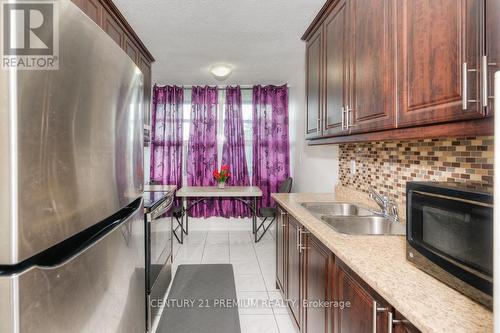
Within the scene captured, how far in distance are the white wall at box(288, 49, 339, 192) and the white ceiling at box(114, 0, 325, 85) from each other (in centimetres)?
41

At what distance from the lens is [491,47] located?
0.82 meters

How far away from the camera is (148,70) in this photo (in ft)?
10.6

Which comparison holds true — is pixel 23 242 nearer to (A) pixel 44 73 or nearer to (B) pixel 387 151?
(A) pixel 44 73

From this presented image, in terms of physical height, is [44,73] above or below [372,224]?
above

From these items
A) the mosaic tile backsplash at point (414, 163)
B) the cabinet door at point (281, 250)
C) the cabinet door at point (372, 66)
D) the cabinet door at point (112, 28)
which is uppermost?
the cabinet door at point (112, 28)

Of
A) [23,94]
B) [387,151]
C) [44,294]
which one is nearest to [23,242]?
[44,294]

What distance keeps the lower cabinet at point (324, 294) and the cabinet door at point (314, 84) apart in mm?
734

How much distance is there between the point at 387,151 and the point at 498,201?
161 cm

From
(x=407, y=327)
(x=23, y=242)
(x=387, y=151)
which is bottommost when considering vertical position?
(x=407, y=327)

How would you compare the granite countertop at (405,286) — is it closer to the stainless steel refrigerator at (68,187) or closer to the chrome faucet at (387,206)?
the chrome faucet at (387,206)

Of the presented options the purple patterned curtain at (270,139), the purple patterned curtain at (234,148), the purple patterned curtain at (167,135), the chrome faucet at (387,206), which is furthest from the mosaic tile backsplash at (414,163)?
the purple patterned curtain at (167,135)

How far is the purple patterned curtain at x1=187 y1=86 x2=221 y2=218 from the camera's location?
15.9 ft

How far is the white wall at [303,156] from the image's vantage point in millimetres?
3107

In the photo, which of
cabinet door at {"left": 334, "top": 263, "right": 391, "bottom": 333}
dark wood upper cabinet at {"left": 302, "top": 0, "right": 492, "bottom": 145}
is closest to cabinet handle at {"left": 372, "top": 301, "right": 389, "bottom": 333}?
cabinet door at {"left": 334, "top": 263, "right": 391, "bottom": 333}
